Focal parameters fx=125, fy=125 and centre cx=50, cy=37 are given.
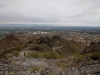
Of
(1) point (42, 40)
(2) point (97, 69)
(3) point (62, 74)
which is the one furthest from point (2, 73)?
(1) point (42, 40)

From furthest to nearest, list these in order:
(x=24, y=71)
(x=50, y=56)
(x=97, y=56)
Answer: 1. (x=50, y=56)
2. (x=97, y=56)
3. (x=24, y=71)

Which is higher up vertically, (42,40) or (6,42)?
(42,40)

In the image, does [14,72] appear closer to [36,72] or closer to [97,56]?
[36,72]

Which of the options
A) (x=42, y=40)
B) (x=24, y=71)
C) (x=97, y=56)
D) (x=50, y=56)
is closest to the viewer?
(x=24, y=71)

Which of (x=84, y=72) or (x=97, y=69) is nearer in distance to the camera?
(x=84, y=72)

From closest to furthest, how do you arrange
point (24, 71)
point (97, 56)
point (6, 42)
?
point (24, 71) → point (97, 56) → point (6, 42)

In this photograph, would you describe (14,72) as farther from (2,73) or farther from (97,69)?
(97,69)

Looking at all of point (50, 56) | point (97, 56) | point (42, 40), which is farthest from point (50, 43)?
point (97, 56)

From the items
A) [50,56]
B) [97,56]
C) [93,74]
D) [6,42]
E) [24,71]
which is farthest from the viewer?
[6,42]

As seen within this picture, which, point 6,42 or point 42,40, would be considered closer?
point 42,40
